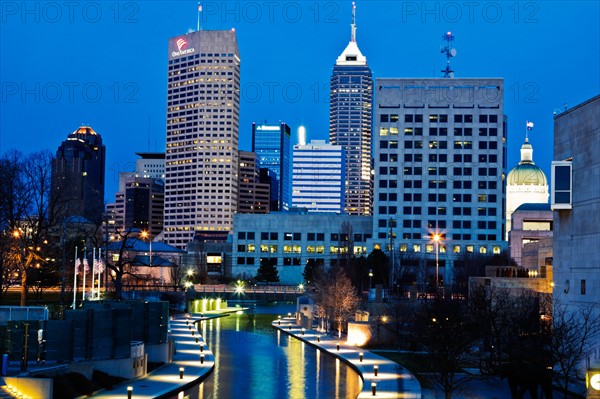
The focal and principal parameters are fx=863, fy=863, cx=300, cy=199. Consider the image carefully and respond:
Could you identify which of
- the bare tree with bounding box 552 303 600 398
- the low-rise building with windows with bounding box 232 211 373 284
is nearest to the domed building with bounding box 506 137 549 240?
the low-rise building with windows with bounding box 232 211 373 284

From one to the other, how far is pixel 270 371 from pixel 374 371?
21.9 feet

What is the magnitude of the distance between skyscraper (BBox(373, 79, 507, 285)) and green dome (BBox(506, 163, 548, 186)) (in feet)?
20.2

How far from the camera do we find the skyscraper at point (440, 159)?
157 metres

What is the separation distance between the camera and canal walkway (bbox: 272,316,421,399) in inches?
A: 1503

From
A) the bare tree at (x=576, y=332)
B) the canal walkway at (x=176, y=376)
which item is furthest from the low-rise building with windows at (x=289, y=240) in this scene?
the bare tree at (x=576, y=332)

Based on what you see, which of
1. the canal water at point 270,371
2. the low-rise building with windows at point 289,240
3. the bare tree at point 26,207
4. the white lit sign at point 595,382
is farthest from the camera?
the low-rise building with windows at point 289,240

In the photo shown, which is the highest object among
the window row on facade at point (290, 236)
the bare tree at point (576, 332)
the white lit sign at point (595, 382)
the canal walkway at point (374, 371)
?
the window row on facade at point (290, 236)

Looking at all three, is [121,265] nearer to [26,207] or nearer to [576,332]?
[26,207]

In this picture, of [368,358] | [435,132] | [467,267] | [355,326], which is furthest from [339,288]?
[435,132]

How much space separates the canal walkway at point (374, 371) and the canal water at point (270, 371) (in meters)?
0.60

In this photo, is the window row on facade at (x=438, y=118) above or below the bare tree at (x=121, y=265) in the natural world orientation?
above

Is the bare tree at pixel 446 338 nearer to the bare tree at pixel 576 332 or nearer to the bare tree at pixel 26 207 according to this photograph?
the bare tree at pixel 576 332

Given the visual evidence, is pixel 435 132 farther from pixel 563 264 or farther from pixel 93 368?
pixel 93 368

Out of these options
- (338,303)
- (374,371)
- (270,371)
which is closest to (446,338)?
(374,371)
